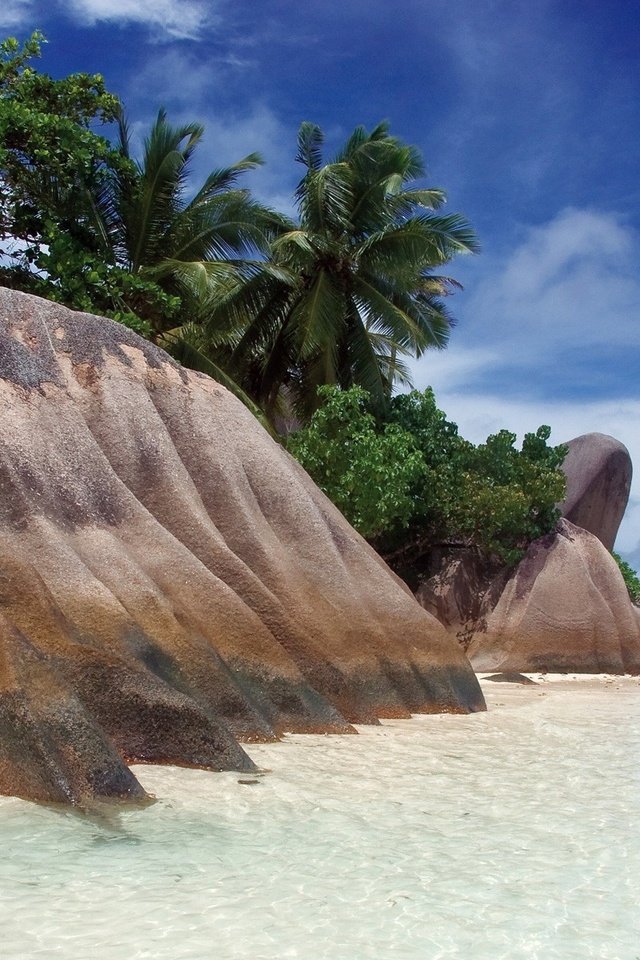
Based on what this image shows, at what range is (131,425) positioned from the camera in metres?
8.71

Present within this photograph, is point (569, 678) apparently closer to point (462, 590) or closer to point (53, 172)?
point (462, 590)

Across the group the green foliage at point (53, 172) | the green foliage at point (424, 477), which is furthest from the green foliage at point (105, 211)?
the green foliage at point (424, 477)

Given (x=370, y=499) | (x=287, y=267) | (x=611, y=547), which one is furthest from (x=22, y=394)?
(x=611, y=547)

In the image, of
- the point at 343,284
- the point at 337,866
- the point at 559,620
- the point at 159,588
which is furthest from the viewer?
the point at 343,284

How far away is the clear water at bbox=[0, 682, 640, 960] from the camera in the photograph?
3.48 m

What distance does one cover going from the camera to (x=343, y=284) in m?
22.0

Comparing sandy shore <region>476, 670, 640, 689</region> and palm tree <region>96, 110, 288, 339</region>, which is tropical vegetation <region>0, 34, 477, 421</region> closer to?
palm tree <region>96, 110, 288, 339</region>

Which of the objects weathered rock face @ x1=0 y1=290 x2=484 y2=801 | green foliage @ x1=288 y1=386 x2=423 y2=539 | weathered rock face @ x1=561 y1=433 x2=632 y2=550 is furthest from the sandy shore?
A: weathered rock face @ x1=561 y1=433 x2=632 y2=550

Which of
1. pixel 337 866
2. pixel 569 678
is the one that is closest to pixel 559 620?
pixel 569 678

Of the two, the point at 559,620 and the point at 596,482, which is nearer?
the point at 559,620

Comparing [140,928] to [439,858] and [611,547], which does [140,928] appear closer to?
[439,858]

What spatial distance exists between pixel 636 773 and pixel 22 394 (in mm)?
5312

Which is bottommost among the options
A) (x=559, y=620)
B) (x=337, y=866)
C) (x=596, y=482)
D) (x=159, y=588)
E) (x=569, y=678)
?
(x=337, y=866)

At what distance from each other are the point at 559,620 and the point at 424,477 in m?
3.69
